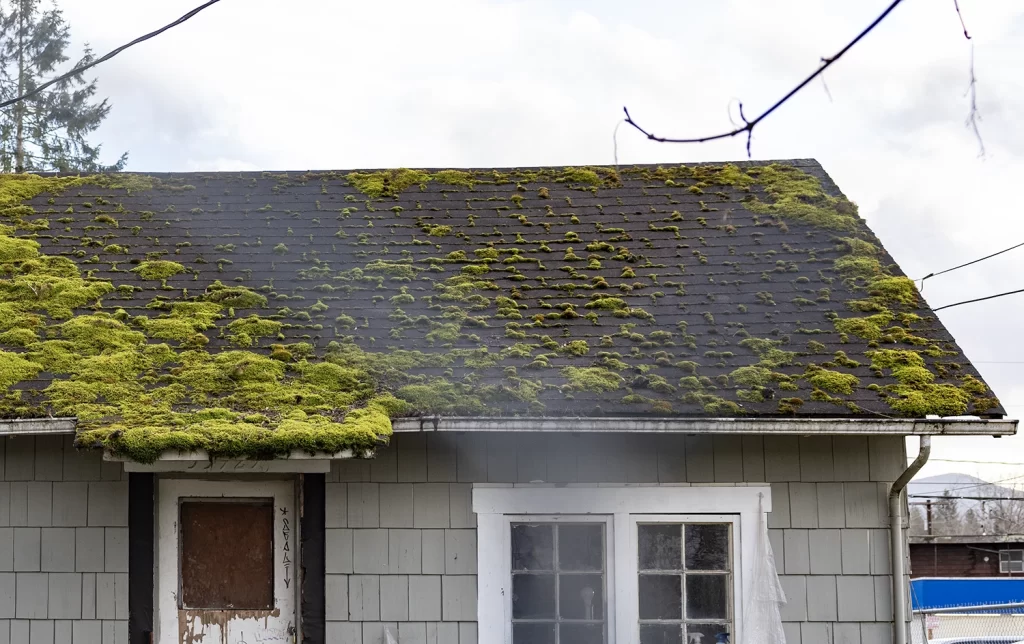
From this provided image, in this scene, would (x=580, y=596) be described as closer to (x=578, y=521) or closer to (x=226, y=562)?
(x=578, y=521)

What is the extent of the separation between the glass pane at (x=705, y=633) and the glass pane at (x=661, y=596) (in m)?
0.11

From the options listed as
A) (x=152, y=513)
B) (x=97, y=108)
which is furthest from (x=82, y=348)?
(x=97, y=108)

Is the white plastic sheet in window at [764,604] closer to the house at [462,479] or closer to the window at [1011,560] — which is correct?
the house at [462,479]

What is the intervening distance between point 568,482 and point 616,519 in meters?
0.38

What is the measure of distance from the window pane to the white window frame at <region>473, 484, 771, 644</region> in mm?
1402

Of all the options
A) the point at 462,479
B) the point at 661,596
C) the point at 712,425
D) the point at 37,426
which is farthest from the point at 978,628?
the point at 37,426

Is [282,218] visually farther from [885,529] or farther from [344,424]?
[885,529]

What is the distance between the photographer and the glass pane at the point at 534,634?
6395mm

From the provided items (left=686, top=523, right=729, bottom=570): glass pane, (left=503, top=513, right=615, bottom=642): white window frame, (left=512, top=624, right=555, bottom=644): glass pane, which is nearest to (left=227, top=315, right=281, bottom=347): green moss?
(left=503, top=513, right=615, bottom=642): white window frame

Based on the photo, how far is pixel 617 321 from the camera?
725cm

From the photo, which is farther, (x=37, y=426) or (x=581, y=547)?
(x=581, y=547)

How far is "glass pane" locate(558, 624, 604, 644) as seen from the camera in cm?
638

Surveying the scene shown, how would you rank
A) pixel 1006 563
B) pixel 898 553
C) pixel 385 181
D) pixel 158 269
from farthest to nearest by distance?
pixel 1006 563 < pixel 385 181 < pixel 158 269 < pixel 898 553

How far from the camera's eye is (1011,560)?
28.0 meters
